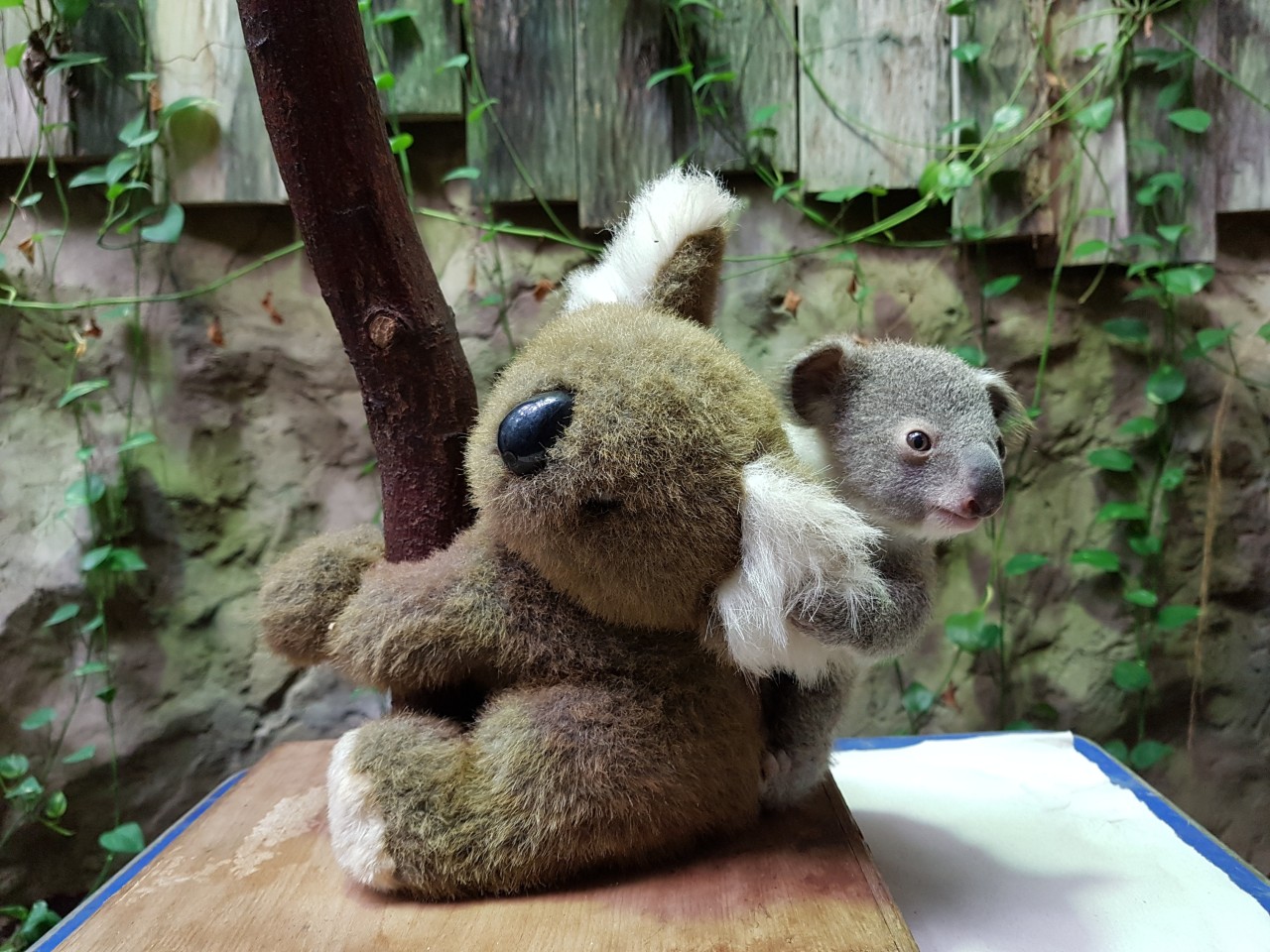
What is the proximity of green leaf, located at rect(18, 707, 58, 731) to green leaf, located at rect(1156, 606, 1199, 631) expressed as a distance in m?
1.64

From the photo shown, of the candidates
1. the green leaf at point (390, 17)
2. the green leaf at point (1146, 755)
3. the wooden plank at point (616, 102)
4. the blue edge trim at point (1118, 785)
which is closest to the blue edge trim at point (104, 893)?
the blue edge trim at point (1118, 785)

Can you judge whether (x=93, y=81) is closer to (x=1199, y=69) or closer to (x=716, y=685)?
(x=716, y=685)

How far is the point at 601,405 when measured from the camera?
0.55m

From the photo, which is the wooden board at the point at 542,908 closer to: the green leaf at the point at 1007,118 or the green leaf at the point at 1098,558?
the green leaf at the point at 1098,558

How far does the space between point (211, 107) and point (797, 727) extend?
3.85 ft

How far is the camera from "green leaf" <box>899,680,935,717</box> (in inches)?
49.7

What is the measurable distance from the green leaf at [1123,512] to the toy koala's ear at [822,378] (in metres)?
0.78

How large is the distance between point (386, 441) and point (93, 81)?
908 millimetres

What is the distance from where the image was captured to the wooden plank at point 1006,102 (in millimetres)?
1240

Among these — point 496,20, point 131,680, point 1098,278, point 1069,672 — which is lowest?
point 1069,672

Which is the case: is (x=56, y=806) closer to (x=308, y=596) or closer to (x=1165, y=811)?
(x=308, y=596)

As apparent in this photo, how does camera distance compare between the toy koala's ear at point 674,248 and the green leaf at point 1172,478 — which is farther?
the green leaf at point 1172,478

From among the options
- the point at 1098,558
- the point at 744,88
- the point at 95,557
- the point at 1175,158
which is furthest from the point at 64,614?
the point at 1175,158

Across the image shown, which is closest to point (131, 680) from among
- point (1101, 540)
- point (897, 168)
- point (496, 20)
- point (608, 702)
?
point (608, 702)
